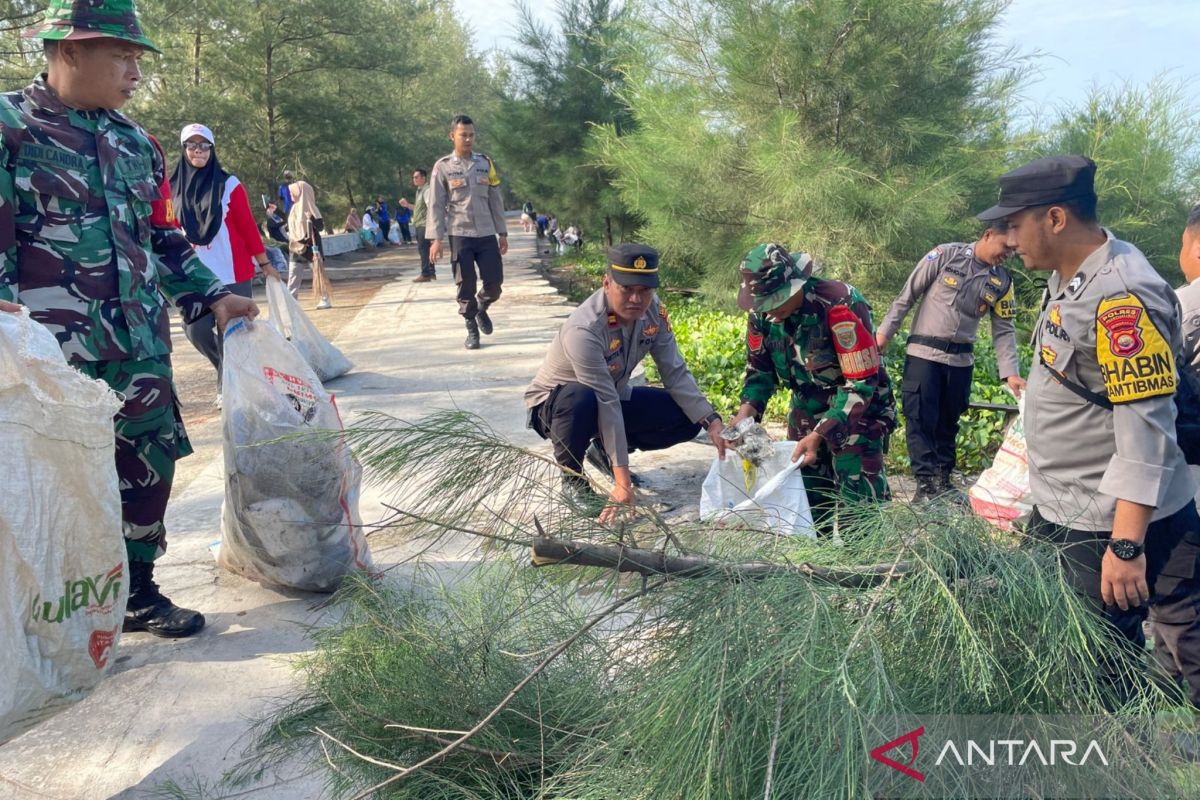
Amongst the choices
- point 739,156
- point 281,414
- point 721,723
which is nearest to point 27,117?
point 281,414

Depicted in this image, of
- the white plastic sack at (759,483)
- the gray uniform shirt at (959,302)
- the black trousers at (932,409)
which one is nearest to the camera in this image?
the white plastic sack at (759,483)

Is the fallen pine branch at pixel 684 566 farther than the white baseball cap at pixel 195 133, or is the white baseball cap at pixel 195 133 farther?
the white baseball cap at pixel 195 133

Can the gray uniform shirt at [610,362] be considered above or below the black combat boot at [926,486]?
above

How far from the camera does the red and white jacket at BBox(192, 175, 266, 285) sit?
16.8 ft

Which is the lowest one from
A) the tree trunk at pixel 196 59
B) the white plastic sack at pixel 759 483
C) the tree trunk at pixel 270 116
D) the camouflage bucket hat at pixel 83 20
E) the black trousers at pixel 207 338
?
the white plastic sack at pixel 759 483

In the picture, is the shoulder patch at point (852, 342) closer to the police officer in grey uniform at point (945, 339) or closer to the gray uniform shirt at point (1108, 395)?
the gray uniform shirt at point (1108, 395)

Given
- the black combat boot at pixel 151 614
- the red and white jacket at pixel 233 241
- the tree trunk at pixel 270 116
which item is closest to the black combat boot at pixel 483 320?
the red and white jacket at pixel 233 241

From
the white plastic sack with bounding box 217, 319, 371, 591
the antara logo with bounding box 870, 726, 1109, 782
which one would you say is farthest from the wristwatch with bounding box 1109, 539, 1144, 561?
the white plastic sack with bounding box 217, 319, 371, 591

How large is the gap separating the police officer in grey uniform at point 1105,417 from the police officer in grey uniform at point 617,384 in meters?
1.44

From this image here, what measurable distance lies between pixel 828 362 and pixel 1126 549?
1517 mm

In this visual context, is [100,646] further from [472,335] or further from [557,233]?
[557,233]

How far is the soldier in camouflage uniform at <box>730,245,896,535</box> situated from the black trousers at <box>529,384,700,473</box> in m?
0.52

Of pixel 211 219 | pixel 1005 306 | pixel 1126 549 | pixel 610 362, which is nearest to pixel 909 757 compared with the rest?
pixel 1126 549

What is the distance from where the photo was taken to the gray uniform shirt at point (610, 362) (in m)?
3.43
